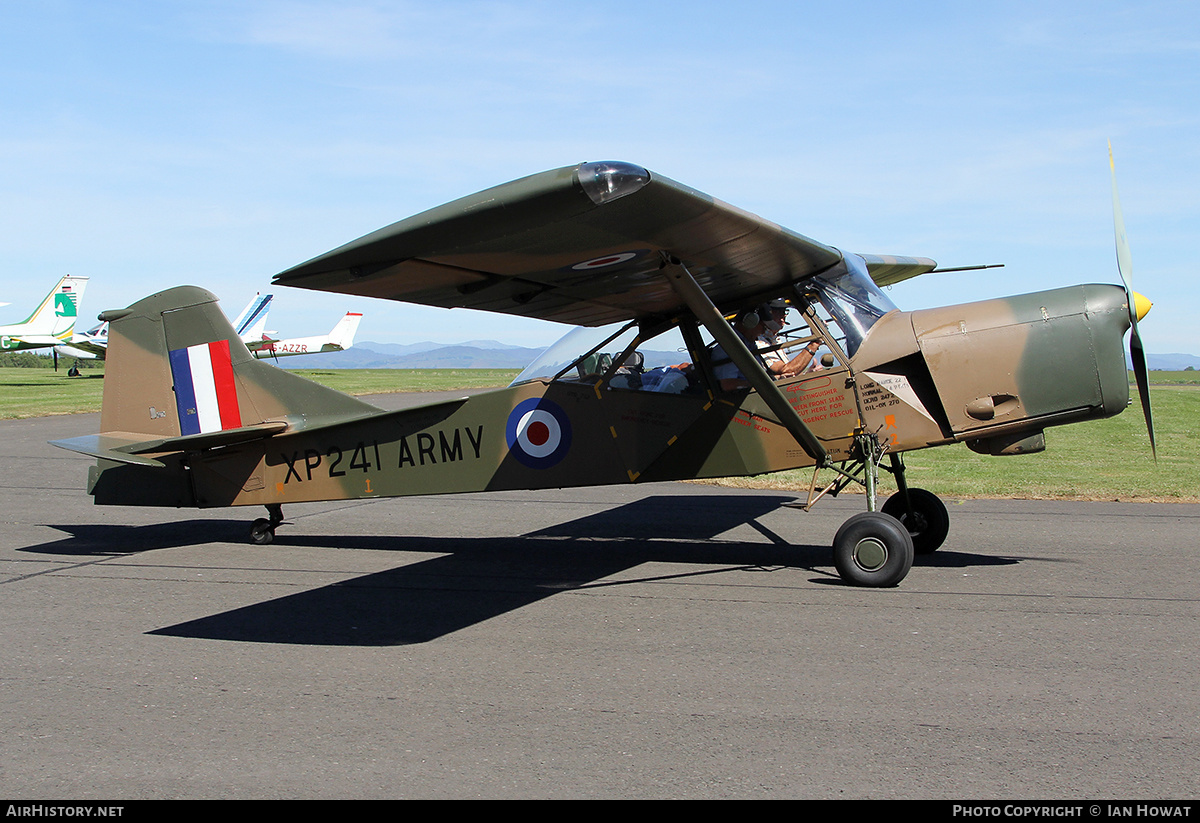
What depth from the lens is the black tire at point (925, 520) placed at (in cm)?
737

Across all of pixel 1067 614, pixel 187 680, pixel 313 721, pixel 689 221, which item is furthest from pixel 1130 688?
pixel 187 680

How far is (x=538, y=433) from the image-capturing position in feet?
24.1

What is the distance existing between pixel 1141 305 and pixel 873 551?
8.63ft

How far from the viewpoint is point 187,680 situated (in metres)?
4.57

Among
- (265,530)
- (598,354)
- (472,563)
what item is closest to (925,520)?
(598,354)

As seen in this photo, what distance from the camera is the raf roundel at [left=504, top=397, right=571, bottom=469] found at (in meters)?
7.28

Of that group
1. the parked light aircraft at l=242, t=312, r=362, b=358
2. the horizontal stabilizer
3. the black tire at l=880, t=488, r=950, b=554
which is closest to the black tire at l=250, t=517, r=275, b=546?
the horizontal stabilizer

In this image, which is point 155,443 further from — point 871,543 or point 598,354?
point 871,543

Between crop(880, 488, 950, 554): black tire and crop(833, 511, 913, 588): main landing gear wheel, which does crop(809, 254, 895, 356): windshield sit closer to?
crop(833, 511, 913, 588): main landing gear wheel

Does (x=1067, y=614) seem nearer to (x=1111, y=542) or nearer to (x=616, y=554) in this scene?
(x=1111, y=542)

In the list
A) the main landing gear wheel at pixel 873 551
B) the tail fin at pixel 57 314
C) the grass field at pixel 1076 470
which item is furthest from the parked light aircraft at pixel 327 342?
the main landing gear wheel at pixel 873 551

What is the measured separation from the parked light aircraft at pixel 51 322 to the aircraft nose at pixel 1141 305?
59047 millimetres

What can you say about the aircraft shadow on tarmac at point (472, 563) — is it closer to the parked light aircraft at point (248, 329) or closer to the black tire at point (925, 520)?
the black tire at point (925, 520)

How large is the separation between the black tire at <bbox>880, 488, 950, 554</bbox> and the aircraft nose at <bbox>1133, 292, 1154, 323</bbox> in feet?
6.78
